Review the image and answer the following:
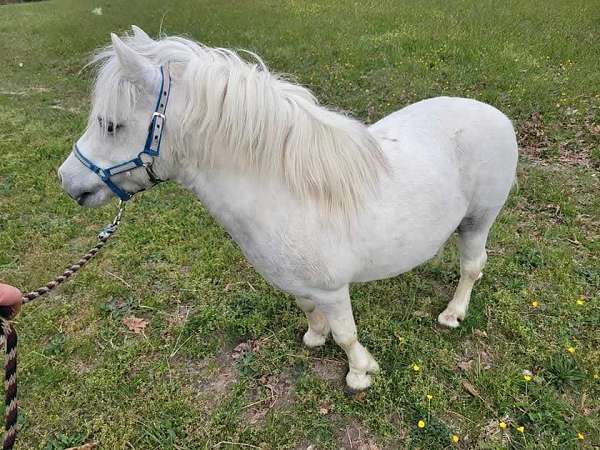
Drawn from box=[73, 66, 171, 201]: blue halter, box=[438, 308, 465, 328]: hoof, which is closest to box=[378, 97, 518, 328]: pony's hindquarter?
box=[438, 308, 465, 328]: hoof

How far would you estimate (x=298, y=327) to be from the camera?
11.0 ft

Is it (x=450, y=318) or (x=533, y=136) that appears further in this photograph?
(x=533, y=136)

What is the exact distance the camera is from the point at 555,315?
3.27 metres

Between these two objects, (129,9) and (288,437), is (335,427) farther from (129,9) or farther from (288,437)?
(129,9)

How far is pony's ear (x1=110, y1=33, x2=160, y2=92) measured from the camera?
1.64 m

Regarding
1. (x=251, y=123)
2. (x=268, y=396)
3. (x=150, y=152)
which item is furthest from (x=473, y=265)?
(x=150, y=152)

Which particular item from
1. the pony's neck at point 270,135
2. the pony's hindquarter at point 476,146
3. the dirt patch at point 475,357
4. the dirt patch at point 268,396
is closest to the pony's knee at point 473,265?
the pony's hindquarter at point 476,146

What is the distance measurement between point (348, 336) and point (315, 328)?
528 mm

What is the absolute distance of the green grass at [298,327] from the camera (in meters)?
2.71

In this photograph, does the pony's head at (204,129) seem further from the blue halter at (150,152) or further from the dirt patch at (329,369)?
the dirt patch at (329,369)

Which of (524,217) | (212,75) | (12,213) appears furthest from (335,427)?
(12,213)

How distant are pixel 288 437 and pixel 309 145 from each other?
1836 mm

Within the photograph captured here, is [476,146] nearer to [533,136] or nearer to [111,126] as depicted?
[111,126]

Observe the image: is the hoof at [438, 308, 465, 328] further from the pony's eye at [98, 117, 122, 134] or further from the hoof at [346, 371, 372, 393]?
the pony's eye at [98, 117, 122, 134]
